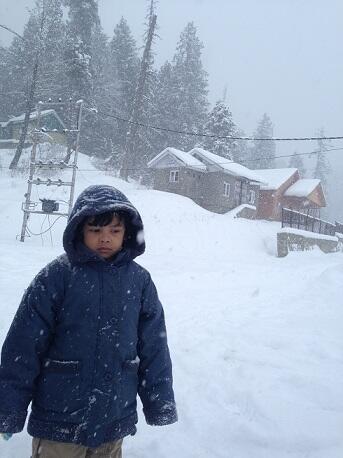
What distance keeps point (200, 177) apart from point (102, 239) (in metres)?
32.1

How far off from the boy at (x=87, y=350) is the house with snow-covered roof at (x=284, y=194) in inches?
1419

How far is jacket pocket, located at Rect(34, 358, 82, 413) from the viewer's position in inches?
75.3

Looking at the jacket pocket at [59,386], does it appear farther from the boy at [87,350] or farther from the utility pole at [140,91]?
the utility pole at [140,91]

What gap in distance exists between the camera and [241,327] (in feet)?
18.5

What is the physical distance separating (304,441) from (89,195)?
2.68 m

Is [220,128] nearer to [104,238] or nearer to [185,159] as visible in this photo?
[185,159]

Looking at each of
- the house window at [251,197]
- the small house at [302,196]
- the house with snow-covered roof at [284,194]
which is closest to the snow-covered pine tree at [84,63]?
the house window at [251,197]

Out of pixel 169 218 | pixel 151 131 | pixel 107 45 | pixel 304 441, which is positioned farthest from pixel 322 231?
pixel 107 45

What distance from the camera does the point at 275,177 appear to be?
4012 centimetres

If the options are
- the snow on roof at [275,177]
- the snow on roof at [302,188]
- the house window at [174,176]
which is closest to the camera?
the house window at [174,176]

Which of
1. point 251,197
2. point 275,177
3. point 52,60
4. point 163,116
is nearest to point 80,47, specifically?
point 52,60

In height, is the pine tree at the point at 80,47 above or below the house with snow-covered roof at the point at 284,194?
above

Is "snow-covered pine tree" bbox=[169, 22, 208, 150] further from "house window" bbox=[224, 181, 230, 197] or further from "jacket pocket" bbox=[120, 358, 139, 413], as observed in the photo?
"jacket pocket" bbox=[120, 358, 139, 413]

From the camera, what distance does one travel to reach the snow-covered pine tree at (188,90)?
1769 inches
